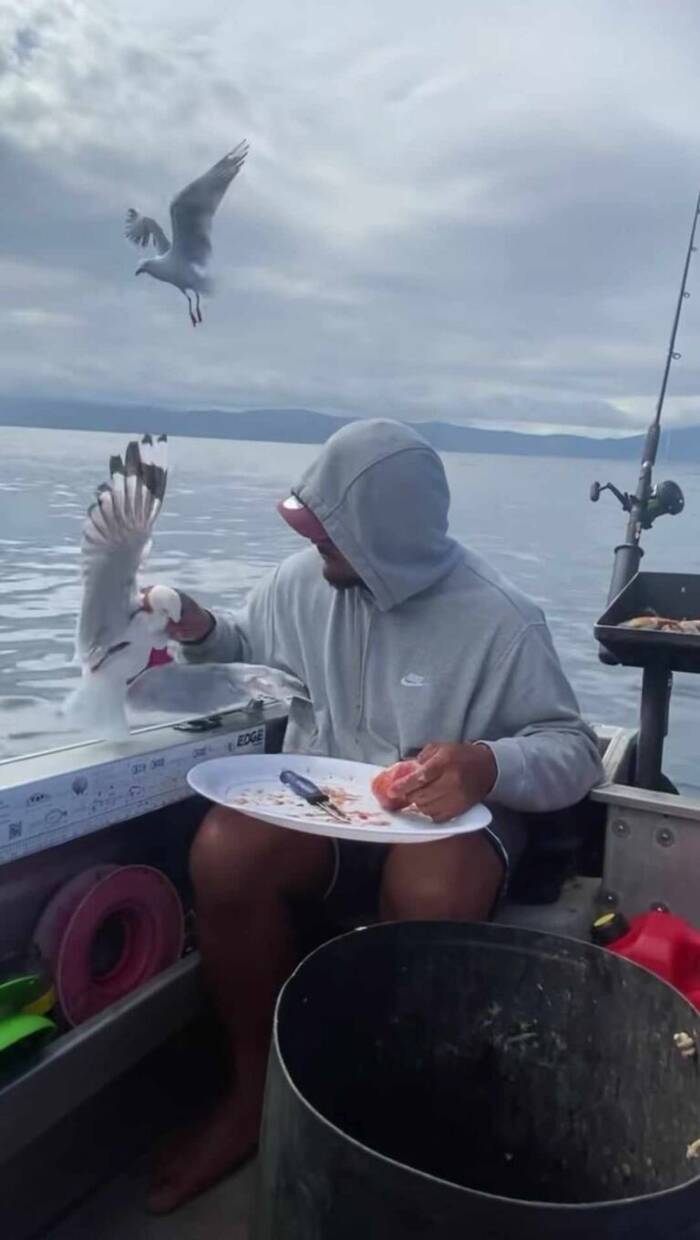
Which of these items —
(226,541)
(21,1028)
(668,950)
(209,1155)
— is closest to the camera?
(21,1028)

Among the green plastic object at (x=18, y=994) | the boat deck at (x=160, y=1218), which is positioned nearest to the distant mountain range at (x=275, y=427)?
the green plastic object at (x=18, y=994)

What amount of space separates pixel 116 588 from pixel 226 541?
97cm

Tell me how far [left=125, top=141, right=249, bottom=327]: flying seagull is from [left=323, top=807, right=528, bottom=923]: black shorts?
1.03 meters

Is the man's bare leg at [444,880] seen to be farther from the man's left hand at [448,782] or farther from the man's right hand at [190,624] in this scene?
the man's right hand at [190,624]

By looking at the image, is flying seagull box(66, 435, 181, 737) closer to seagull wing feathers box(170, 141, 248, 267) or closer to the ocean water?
the ocean water

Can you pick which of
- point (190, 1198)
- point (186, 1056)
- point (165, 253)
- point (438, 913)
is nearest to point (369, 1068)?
point (438, 913)

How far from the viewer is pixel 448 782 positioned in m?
1.46

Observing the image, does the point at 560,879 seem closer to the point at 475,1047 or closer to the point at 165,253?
the point at 475,1047

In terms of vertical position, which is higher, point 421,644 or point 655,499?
point 655,499

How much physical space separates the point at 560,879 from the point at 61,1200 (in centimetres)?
98

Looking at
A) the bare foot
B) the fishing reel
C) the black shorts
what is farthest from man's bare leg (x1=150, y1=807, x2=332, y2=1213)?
the fishing reel

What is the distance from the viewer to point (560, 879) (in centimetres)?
185

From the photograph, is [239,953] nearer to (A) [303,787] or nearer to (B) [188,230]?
(A) [303,787]

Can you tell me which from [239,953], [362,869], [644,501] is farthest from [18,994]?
[644,501]
